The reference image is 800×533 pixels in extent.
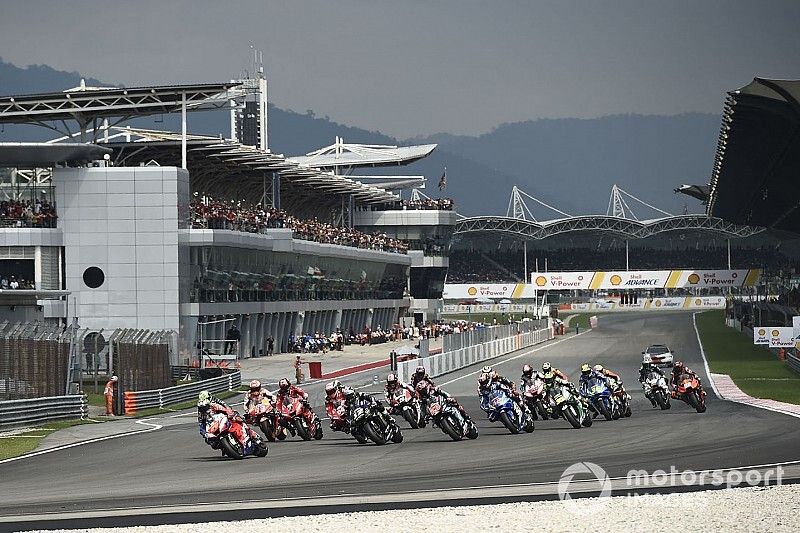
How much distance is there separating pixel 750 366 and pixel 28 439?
3769cm

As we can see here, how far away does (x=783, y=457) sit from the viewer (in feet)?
78.4

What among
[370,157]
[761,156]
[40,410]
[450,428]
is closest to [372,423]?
[450,428]

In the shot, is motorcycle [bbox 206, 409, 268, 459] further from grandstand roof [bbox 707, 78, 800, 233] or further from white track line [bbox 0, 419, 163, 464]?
grandstand roof [bbox 707, 78, 800, 233]

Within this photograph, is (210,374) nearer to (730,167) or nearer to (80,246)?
(80,246)

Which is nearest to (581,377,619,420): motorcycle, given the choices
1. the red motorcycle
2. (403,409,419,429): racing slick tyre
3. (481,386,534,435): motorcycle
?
(481,386,534,435): motorcycle

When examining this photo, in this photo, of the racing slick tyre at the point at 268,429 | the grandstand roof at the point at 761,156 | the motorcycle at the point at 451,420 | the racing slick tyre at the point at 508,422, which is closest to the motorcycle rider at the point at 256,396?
the racing slick tyre at the point at 268,429

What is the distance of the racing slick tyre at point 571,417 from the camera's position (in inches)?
1276

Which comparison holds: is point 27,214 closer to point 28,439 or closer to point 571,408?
point 28,439

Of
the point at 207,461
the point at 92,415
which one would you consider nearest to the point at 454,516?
the point at 207,461

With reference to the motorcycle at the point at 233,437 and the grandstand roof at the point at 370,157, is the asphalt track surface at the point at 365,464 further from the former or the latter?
the grandstand roof at the point at 370,157

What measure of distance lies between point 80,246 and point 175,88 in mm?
9720

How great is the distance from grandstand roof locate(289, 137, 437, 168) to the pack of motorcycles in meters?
99.7

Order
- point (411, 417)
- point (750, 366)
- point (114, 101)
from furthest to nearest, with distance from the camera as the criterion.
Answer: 1. point (114, 101)
2. point (750, 366)
3. point (411, 417)

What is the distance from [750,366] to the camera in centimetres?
6253
